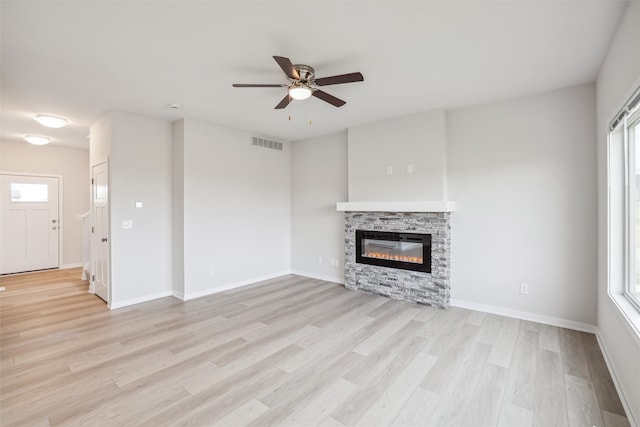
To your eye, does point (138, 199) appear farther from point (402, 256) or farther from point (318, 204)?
point (402, 256)

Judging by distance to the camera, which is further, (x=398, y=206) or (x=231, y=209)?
(x=231, y=209)

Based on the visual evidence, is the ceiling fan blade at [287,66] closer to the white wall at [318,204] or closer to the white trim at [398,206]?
the white trim at [398,206]

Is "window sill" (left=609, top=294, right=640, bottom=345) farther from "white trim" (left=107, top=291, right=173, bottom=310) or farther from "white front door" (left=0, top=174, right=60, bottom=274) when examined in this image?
"white front door" (left=0, top=174, right=60, bottom=274)

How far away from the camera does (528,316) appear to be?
3580 millimetres

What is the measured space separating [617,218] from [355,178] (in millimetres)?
3185

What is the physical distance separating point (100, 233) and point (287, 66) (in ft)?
13.3

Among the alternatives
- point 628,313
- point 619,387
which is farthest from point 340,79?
point 619,387

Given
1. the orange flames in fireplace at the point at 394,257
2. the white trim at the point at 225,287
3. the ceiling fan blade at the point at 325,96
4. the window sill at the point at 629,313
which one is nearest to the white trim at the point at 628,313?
the window sill at the point at 629,313

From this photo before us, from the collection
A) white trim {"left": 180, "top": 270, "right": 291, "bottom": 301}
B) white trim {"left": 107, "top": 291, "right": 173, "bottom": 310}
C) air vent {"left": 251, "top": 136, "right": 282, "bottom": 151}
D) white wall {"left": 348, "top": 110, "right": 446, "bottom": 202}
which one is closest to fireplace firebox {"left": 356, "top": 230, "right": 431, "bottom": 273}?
white wall {"left": 348, "top": 110, "right": 446, "bottom": 202}

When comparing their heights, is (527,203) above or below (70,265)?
above

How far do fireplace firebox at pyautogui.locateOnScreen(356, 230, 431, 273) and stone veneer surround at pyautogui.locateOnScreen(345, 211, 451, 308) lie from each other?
2.6 inches

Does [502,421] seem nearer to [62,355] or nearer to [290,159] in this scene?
[62,355]

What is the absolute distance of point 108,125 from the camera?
13.8 feet

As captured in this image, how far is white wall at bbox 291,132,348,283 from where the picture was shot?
17.8 ft
